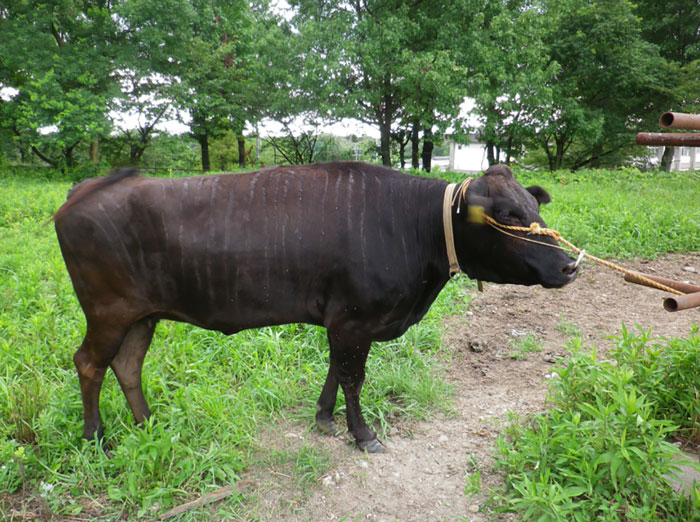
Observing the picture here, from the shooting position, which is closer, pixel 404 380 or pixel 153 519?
pixel 153 519

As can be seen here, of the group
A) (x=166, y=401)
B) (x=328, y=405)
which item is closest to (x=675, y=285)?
(x=328, y=405)

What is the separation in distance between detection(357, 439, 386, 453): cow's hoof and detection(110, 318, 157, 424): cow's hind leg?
4.35ft

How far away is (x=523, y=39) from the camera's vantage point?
634 inches

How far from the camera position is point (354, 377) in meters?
3.01

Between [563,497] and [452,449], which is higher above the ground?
[563,497]

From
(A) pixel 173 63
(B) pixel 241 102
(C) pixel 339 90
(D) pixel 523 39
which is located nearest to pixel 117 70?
(A) pixel 173 63

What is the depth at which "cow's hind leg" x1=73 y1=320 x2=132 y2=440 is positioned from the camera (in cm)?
274

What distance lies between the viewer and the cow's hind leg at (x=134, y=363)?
300 cm

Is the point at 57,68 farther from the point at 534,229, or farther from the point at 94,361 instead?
the point at 534,229

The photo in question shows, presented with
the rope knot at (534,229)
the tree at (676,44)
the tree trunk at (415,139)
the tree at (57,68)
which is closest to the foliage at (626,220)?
the rope knot at (534,229)

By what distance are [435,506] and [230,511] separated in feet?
→ 3.50

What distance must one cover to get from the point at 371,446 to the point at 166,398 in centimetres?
137

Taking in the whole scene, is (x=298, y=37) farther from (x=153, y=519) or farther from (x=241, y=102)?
(x=153, y=519)

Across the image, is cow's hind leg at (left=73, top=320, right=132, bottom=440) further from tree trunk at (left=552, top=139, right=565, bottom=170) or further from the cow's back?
tree trunk at (left=552, top=139, right=565, bottom=170)
